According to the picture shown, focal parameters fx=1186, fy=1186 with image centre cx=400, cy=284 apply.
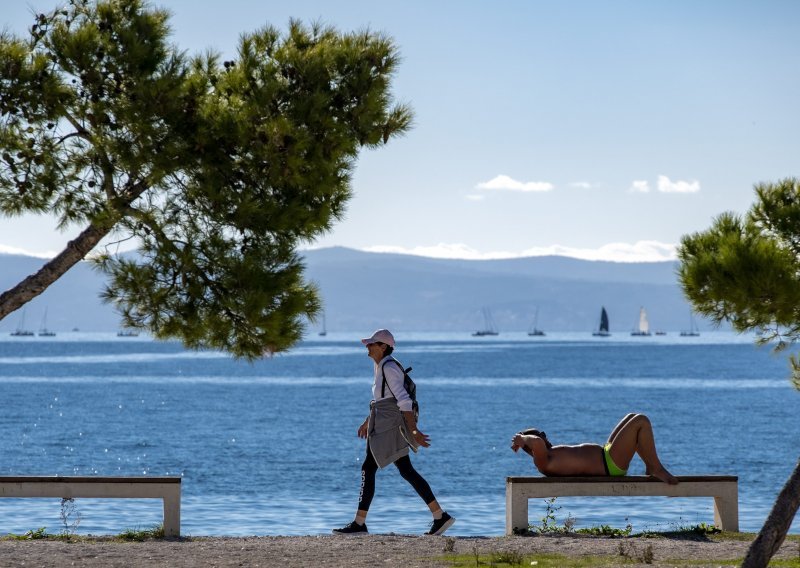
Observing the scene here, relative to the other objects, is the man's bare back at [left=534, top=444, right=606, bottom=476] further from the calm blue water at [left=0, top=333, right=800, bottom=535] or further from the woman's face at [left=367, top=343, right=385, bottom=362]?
the calm blue water at [left=0, top=333, right=800, bottom=535]

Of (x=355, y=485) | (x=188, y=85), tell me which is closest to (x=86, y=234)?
(x=188, y=85)

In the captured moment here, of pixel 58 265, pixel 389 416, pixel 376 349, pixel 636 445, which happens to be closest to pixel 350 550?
pixel 389 416

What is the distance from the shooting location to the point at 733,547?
33.9ft

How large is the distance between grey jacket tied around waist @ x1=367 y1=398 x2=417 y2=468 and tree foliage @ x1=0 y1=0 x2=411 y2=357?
1190 millimetres

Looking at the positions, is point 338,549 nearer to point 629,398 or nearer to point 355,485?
point 355,485

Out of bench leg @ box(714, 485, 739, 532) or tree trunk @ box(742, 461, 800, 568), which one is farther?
bench leg @ box(714, 485, 739, 532)

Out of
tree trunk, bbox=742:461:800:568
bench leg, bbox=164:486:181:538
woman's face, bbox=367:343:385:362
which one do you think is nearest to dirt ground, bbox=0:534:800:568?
bench leg, bbox=164:486:181:538

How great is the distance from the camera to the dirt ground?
9.54m

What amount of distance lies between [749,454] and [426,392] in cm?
A: 4325

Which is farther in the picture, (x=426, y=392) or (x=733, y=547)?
(x=426, y=392)

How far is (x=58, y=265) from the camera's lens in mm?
10211

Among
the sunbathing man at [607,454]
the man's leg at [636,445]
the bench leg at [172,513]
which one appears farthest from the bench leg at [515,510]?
the bench leg at [172,513]

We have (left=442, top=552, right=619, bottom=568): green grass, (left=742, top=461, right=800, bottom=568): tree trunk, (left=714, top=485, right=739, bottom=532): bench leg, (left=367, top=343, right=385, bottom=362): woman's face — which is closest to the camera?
(left=742, top=461, right=800, bottom=568): tree trunk

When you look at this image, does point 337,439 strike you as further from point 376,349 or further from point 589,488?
point 376,349
